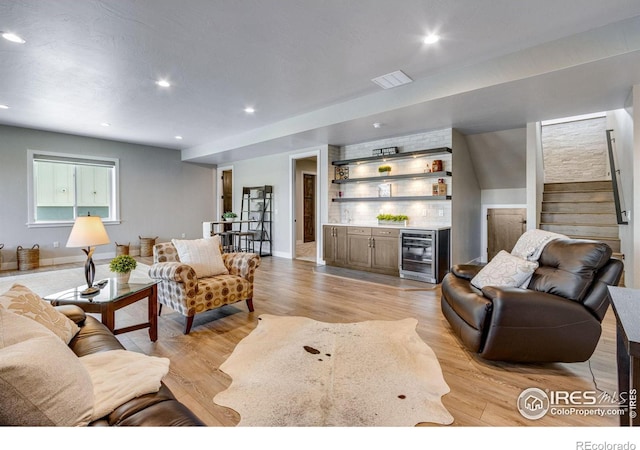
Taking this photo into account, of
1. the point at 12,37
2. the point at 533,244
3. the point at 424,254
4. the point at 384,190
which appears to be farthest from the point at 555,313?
the point at 12,37

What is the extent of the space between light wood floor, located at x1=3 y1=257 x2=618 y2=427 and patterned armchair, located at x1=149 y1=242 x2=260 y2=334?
229 millimetres

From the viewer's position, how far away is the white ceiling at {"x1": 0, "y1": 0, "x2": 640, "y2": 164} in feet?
8.25

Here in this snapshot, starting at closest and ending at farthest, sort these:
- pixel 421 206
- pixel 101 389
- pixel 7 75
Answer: pixel 101 389 < pixel 7 75 < pixel 421 206

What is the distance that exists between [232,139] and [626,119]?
21.5 ft

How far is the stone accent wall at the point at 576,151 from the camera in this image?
664 cm

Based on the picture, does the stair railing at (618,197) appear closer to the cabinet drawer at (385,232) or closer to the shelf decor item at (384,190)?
the cabinet drawer at (385,232)

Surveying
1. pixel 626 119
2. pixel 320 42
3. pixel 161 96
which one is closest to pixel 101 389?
pixel 320 42

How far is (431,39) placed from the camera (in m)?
2.91

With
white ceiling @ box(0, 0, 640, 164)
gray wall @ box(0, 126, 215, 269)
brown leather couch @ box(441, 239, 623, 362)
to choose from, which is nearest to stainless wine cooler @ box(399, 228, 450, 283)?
white ceiling @ box(0, 0, 640, 164)

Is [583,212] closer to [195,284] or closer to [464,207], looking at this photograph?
[464,207]

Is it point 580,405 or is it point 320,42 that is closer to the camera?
point 580,405

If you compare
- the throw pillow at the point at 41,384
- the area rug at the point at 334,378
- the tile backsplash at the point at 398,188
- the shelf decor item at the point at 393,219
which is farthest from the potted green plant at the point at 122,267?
the tile backsplash at the point at 398,188

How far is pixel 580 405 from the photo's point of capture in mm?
1814
